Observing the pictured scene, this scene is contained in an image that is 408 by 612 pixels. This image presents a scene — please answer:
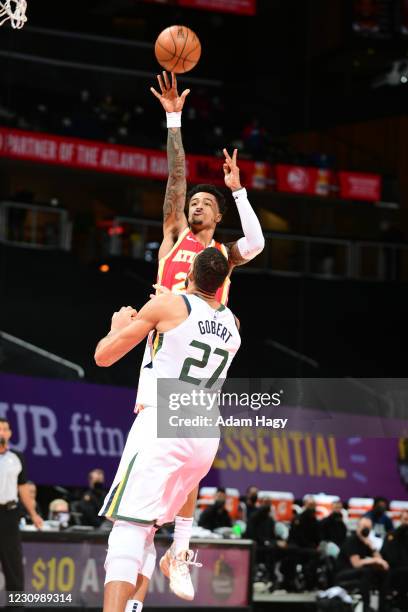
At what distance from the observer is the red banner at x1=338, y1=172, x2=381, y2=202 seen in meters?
25.0

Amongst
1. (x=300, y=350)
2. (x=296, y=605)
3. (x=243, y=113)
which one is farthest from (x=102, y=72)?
(x=296, y=605)

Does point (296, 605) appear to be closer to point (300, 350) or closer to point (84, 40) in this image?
point (300, 350)

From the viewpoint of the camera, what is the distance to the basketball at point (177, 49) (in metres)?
8.29

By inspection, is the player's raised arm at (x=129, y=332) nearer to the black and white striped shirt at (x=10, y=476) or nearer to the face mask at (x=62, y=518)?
the black and white striped shirt at (x=10, y=476)

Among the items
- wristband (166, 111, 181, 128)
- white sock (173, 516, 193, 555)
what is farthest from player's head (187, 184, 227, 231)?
white sock (173, 516, 193, 555)

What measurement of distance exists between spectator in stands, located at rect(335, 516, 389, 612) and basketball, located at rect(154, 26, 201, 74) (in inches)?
340

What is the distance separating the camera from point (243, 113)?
28094 millimetres

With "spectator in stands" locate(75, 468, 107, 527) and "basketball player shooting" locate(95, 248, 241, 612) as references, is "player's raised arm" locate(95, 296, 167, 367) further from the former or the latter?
"spectator in stands" locate(75, 468, 107, 527)

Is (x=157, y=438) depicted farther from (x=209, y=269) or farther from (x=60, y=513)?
(x=60, y=513)

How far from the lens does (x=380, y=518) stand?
16.9 meters

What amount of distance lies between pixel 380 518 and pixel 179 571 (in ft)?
34.0

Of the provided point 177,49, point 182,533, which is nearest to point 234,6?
point 177,49

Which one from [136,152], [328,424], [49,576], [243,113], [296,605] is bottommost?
[296,605]

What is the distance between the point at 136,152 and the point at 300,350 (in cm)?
560
